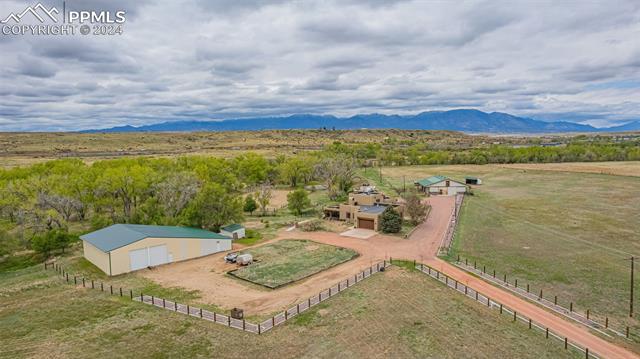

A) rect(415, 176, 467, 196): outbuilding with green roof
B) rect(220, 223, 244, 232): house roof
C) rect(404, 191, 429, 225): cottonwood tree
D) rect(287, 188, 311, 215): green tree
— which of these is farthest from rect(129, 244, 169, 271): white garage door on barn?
rect(415, 176, 467, 196): outbuilding with green roof

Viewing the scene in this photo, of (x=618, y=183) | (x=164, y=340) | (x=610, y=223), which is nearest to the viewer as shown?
(x=164, y=340)

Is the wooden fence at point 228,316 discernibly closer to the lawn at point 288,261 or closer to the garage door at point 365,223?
the lawn at point 288,261

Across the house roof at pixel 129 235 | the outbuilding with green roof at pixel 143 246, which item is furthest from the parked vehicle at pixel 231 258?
the house roof at pixel 129 235

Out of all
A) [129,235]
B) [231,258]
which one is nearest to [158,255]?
[129,235]

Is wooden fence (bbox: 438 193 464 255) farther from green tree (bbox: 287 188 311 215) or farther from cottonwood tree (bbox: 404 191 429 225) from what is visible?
green tree (bbox: 287 188 311 215)

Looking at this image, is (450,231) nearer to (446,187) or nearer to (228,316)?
(228,316)

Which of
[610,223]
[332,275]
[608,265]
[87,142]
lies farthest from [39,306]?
[87,142]

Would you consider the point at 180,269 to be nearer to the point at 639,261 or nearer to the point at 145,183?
the point at 145,183
